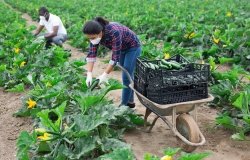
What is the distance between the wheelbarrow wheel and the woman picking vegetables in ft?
3.88

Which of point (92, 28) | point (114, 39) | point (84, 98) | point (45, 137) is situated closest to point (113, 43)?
point (114, 39)

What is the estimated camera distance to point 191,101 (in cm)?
470

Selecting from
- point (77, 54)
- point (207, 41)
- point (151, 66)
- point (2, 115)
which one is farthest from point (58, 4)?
point (151, 66)

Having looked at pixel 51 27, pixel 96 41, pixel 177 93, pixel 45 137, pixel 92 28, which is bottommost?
pixel 51 27

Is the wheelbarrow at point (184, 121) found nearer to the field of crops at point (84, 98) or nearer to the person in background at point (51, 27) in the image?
the field of crops at point (84, 98)

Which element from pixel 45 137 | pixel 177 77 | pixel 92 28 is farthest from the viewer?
pixel 92 28

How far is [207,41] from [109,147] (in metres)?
6.29

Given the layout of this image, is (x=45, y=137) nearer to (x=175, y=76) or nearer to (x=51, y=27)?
(x=175, y=76)

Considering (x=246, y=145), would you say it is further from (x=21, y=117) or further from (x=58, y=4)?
(x=58, y=4)

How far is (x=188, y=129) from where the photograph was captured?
4.74 meters

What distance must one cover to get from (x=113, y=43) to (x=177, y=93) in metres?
1.19

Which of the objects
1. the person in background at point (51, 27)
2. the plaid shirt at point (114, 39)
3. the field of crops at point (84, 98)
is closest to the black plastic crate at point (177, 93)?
the field of crops at point (84, 98)

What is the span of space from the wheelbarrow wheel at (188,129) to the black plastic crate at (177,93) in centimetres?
24

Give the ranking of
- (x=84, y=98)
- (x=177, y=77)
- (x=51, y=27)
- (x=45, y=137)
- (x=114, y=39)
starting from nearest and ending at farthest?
(x=45, y=137) < (x=84, y=98) < (x=177, y=77) < (x=114, y=39) < (x=51, y=27)
